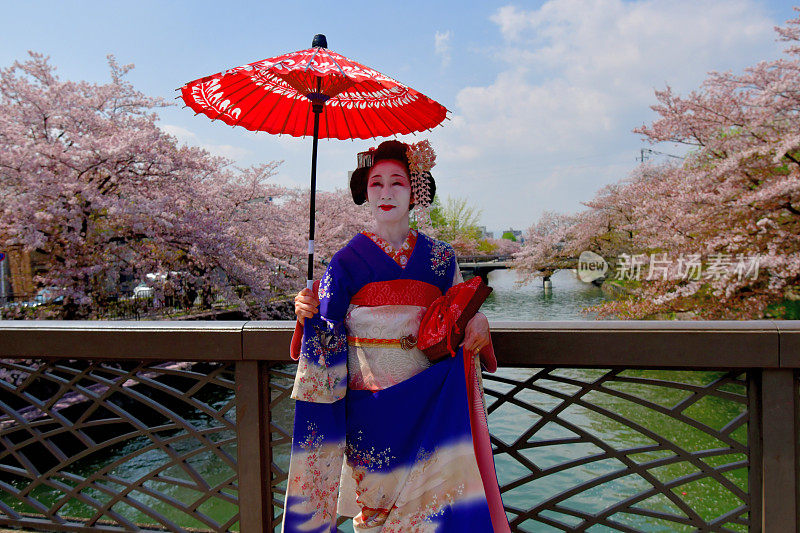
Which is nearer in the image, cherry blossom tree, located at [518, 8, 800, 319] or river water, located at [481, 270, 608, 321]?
cherry blossom tree, located at [518, 8, 800, 319]

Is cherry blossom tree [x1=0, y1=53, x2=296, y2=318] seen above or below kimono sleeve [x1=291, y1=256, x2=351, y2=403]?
above

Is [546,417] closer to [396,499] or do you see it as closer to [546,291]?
[396,499]

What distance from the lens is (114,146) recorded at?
27.5 feet

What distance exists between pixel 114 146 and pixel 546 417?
29.2ft

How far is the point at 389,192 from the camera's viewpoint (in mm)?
1699

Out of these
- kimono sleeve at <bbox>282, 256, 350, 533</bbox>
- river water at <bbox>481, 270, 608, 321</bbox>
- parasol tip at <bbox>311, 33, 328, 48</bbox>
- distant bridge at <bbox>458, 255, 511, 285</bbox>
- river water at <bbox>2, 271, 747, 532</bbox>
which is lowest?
river water at <bbox>2, 271, 747, 532</bbox>

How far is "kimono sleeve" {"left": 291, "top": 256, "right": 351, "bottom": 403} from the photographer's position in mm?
1510

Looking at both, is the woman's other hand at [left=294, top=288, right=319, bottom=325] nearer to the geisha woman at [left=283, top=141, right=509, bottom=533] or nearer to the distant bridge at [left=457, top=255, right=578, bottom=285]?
the geisha woman at [left=283, top=141, right=509, bottom=533]

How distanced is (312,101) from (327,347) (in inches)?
32.5

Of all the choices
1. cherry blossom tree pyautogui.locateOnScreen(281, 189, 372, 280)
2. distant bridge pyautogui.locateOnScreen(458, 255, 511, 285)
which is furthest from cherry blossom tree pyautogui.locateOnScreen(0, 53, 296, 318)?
distant bridge pyautogui.locateOnScreen(458, 255, 511, 285)

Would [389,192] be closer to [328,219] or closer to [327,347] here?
[327,347]

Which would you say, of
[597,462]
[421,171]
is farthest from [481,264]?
[421,171]

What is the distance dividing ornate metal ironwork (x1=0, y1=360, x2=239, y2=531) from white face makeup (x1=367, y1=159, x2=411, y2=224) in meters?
0.90

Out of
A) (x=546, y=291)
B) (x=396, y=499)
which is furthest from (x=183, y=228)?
(x=546, y=291)
